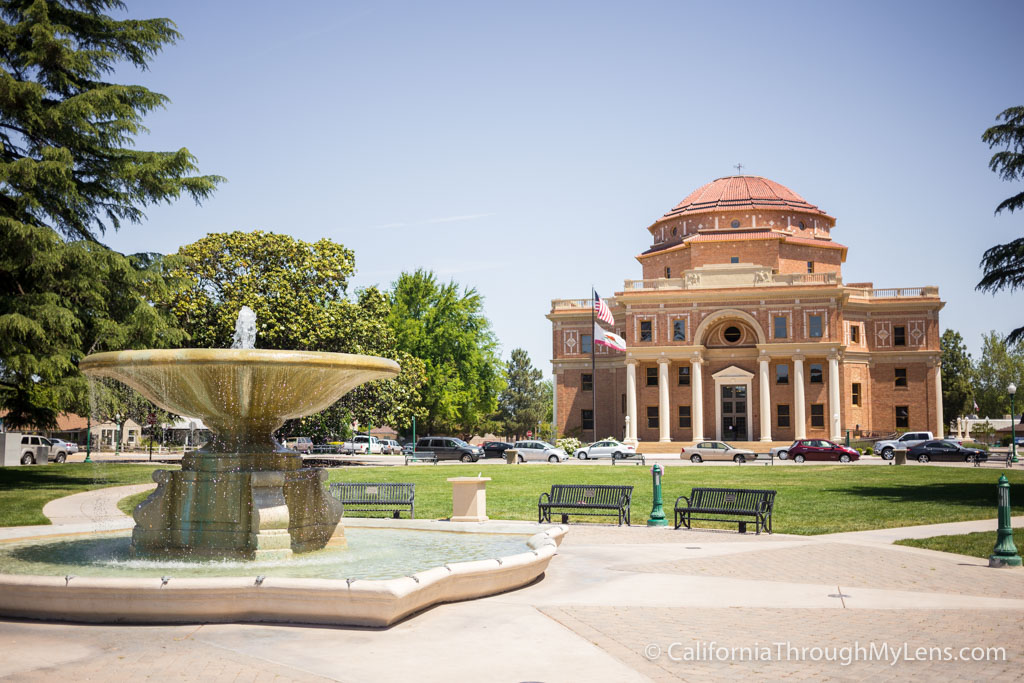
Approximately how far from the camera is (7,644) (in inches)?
296

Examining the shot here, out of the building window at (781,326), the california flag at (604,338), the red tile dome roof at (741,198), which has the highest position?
the red tile dome roof at (741,198)

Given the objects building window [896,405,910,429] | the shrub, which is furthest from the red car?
building window [896,405,910,429]

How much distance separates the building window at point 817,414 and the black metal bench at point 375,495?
166 ft

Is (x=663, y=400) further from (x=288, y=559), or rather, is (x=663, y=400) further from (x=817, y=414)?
(x=288, y=559)

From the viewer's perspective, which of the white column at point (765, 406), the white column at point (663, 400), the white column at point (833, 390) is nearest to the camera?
the white column at point (833, 390)

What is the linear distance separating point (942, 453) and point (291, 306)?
35.7 metres

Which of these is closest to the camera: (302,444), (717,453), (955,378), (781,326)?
(717,453)

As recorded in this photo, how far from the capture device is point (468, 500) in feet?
57.9

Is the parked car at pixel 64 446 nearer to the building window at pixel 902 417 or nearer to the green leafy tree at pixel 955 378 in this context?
the building window at pixel 902 417

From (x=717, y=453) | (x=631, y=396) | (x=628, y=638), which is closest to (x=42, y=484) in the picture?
(x=628, y=638)

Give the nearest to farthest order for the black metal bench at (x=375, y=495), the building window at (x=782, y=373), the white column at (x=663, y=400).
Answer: the black metal bench at (x=375, y=495) < the white column at (x=663, y=400) < the building window at (x=782, y=373)

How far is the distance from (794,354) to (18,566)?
5920 cm

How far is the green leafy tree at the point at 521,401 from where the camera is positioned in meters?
105

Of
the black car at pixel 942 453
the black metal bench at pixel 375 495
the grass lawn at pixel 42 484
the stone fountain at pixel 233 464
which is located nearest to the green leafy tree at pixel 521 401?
the black car at pixel 942 453
